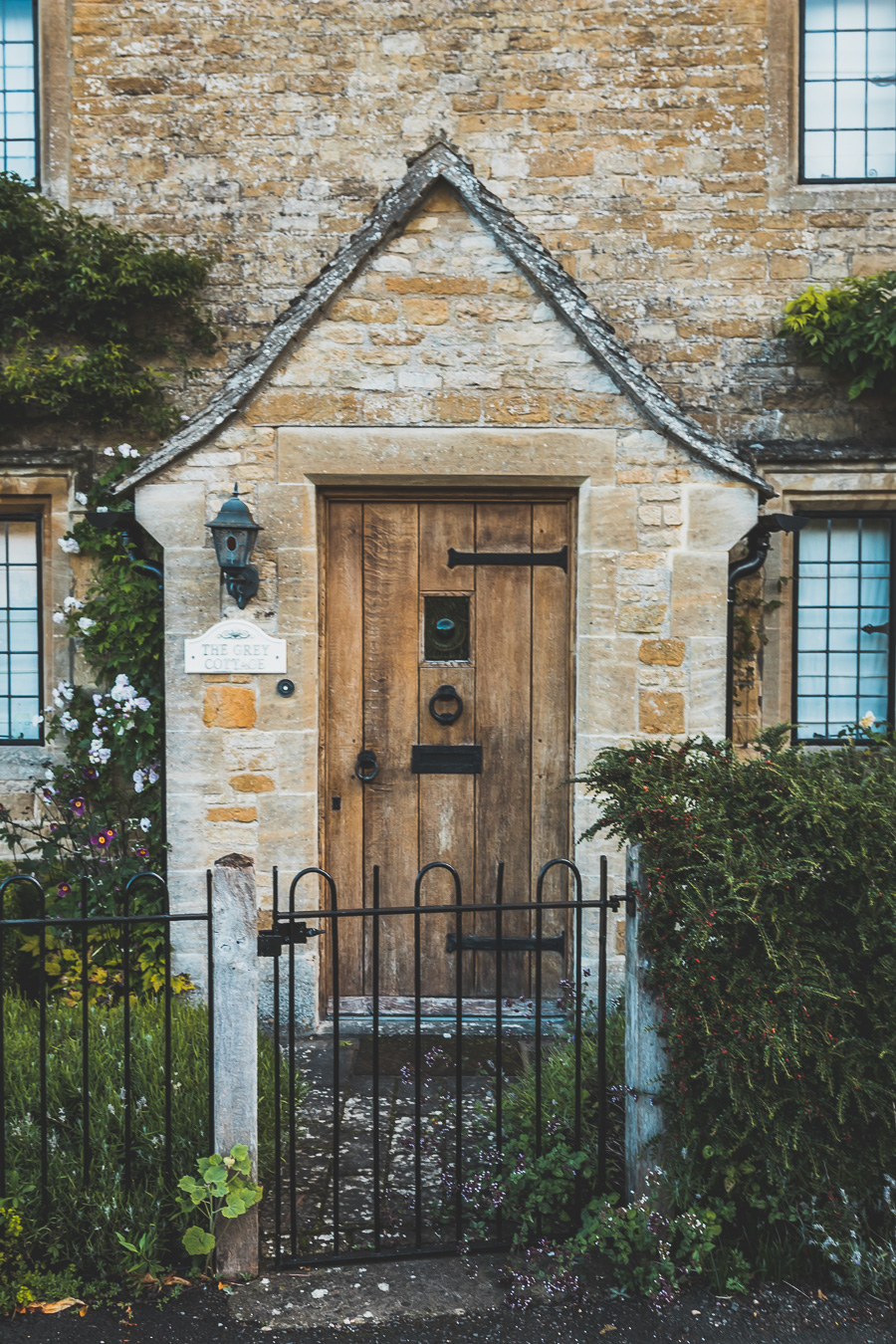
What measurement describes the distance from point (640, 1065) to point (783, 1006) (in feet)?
1.80

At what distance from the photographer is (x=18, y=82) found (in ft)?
18.9

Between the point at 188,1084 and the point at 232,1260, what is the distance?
23.9 inches

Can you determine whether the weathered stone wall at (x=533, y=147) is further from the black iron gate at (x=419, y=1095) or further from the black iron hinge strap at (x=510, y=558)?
the black iron gate at (x=419, y=1095)

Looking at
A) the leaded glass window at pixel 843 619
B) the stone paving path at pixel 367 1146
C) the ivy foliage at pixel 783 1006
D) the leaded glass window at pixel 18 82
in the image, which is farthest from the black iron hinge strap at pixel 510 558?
the leaded glass window at pixel 18 82

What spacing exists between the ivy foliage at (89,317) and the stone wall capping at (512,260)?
1.17 meters

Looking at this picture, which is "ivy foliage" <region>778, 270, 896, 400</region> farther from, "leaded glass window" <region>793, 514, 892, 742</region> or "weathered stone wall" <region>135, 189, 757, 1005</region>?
"weathered stone wall" <region>135, 189, 757, 1005</region>

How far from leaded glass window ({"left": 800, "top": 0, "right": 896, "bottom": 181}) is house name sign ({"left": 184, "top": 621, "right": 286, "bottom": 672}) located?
162 inches

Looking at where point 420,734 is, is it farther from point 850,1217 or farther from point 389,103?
point 389,103

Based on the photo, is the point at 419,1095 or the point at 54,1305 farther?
the point at 419,1095

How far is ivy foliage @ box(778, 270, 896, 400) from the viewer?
5.29m

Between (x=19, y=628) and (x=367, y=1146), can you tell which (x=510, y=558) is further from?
(x=19, y=628)

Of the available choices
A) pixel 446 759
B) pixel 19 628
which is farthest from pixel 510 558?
pixel 19 628

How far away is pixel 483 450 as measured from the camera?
4660 millimetres

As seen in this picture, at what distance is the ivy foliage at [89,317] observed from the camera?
5.38m
